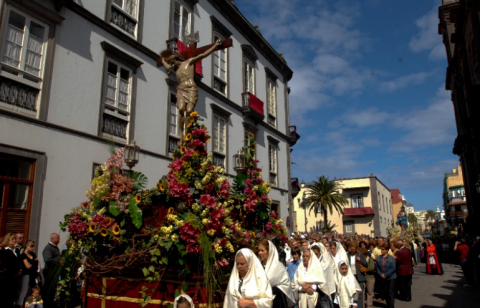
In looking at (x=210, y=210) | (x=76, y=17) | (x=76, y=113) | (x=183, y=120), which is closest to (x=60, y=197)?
(x=76, y=113)

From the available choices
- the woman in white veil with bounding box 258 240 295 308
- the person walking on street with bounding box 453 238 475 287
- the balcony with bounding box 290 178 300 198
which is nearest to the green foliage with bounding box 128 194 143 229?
the woman in white veil with bounding box 258 240 295 308

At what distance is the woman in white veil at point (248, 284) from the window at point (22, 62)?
744 centimetres

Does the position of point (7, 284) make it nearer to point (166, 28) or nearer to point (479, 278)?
point (166, 28)

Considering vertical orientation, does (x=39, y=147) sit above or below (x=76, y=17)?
below

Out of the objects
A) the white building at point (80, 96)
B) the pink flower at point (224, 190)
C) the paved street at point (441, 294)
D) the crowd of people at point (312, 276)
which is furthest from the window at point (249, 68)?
the pink flower at point (224, 190)

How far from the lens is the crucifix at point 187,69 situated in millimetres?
7574

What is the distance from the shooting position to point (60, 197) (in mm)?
9789

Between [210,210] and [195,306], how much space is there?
115 cm

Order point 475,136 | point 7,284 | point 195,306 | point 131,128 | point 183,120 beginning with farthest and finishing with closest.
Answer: point 475,136
point 131,128
point 183,120
point 7,284
point 195,306

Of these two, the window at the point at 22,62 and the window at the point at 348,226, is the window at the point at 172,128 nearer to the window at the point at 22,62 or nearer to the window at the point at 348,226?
the window at the point at 22,62

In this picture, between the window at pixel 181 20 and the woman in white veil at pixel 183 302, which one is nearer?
the woman in white veil at pixel 183 302

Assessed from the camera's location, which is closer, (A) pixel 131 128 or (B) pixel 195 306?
(B) pixel 195 306

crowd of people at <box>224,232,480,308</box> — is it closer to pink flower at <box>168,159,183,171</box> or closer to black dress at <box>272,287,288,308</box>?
black dress at <box>272,287,288,308</box>

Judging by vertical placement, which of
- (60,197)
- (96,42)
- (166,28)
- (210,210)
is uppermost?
(166,28)
